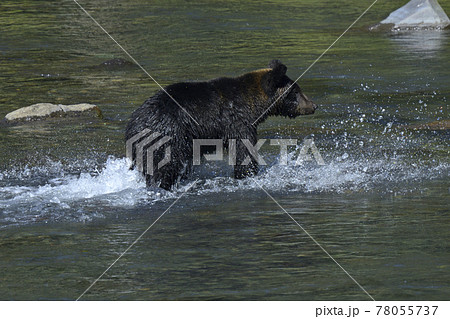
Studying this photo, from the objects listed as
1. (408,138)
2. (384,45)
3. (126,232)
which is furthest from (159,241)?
(384,45)

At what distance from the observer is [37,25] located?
922 inches

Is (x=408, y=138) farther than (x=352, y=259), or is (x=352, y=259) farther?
(x=408, y=138)

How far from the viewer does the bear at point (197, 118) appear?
8125 millimetres

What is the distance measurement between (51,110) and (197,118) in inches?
189

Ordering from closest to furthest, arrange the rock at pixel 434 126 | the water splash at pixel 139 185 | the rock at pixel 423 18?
the water splash at pixel 139 185 → the rock at pixel 434 126 → the rock at pixel 423 18

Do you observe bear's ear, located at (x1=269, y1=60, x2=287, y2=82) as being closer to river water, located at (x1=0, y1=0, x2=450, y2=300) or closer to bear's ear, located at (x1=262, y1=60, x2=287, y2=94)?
bear's ear, located at (x1=262, y1=60, x2=287, y2=94)

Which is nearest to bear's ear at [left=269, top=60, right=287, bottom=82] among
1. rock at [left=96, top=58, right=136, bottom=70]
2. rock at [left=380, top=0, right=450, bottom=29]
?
rock at [left=96, top=58, right=136, bottom=70]

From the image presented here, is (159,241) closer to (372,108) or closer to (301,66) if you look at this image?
(372,108)

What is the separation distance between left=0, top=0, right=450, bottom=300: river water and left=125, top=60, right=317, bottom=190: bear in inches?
11.8

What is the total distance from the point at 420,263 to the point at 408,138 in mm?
4801

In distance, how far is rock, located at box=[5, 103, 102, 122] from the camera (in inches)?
482

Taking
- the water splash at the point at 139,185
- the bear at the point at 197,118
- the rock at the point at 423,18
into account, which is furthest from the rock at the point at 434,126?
the rock at the point at 423,18

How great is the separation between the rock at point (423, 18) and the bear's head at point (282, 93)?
41.2 ft

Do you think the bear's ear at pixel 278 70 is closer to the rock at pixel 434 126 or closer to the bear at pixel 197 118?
the bear at pixel 197 118
